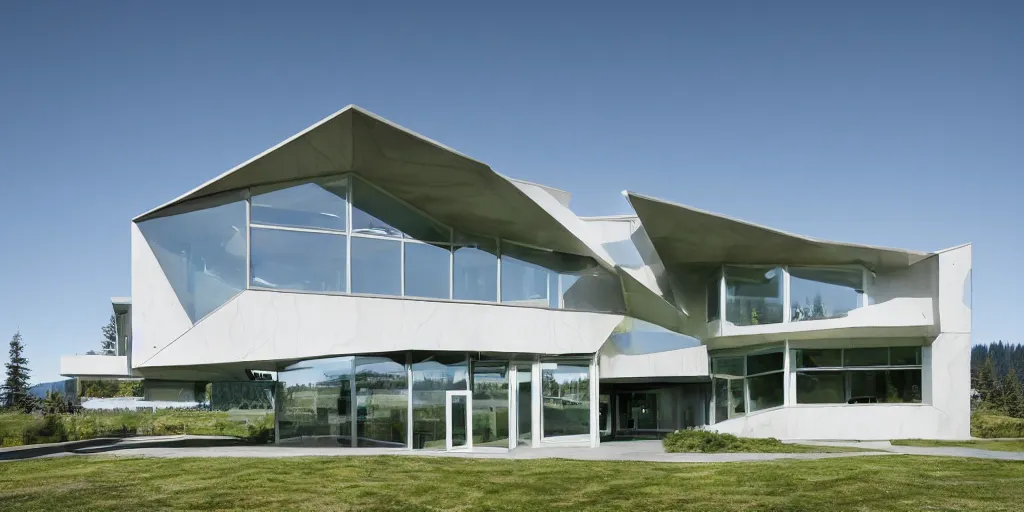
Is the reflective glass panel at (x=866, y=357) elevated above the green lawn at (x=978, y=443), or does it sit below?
above

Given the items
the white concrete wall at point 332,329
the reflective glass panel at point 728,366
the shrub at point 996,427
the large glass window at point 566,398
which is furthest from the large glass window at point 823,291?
the white concrete wall at point 332,329

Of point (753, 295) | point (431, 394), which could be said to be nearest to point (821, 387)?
point (753, 295)

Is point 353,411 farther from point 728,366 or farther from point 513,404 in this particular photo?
point 728,366

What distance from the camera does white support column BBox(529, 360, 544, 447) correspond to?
29938 mm

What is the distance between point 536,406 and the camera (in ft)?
98.6

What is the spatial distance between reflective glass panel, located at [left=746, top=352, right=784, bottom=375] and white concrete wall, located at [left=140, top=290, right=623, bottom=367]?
9329mm

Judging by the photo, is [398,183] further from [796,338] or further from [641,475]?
[796,338]

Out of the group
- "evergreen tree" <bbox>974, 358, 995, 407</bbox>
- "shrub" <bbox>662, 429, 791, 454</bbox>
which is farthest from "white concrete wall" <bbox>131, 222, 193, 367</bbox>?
"evergreen tree" <bbox>974, 358, 995, 407</bbox>

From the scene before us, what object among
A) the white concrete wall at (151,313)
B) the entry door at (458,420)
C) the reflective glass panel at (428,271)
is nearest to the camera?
the white concrete wall at (151,313)

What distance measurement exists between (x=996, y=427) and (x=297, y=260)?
2469cm

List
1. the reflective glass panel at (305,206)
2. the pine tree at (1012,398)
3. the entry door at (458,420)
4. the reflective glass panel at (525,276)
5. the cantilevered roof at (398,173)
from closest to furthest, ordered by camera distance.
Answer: the cantilevered roof at (398,173) → the reflective glass panel at (305,206) → the entry door at (458,420) → the reflective glass panel at (525,276) → the pine tree at (1012,398)

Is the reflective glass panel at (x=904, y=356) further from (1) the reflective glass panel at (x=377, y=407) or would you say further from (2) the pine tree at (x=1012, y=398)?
(2) the pine tree at (x=1012, y=398)

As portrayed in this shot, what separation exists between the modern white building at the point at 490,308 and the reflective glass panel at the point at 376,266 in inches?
2.7

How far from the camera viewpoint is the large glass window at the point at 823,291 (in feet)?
101
